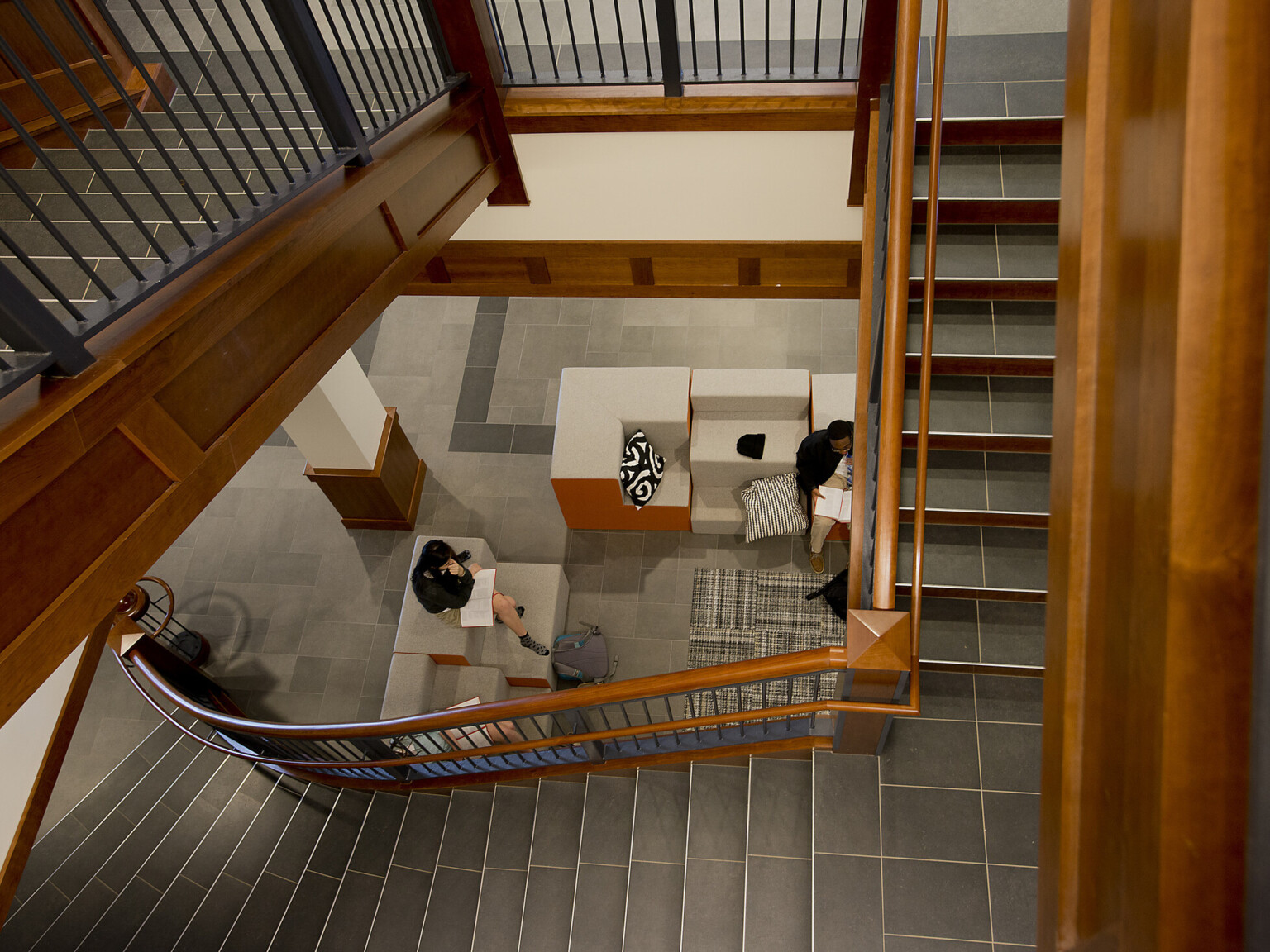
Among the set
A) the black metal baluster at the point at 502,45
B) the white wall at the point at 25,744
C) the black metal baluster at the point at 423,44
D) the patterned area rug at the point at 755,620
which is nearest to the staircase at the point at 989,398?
the patterned area rug at the point at 755,620

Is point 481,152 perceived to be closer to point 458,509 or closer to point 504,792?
point 458,509

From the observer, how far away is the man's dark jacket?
462 centimetres

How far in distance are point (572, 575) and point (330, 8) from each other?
4.02m

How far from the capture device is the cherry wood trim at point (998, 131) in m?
3.32

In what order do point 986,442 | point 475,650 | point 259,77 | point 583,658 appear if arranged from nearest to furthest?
point 259,77 → point 986,442 → point 583,658 → point 475,650

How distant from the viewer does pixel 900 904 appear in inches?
110

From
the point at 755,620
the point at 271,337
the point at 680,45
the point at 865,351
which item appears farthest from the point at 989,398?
the point at 271,337

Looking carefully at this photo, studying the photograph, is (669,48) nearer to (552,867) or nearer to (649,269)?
(649,269)

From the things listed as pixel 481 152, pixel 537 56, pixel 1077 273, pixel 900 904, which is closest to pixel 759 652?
pixel 900 904

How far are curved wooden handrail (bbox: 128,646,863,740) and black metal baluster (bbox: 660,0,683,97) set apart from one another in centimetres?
282

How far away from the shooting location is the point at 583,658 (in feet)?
16.5

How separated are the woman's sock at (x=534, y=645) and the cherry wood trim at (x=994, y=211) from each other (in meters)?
3.48

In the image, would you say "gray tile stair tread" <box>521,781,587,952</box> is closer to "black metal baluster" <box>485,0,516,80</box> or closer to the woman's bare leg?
the woman's bare leg

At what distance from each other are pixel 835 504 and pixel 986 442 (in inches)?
65.1
